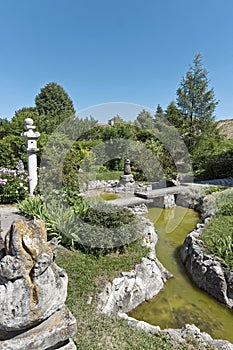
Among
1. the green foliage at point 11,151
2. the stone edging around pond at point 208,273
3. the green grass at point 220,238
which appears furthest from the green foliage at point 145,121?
the stone edging around pond at point 208,273

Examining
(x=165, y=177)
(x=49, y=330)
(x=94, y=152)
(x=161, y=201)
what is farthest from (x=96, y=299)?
(x=94, y=152)

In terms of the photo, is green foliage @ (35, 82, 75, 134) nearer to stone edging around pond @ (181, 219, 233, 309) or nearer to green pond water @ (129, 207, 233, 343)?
stone edging around pond @ (181, 219, 233, 309)

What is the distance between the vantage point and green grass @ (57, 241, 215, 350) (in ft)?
7.58

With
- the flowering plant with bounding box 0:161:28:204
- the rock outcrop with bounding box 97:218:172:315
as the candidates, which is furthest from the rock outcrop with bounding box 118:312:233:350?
the flowering plant with bounding box 0:161:28:204

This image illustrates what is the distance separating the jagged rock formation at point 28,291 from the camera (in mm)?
1429

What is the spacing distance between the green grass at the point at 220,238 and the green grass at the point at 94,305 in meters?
1.27

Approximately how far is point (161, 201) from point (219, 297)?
5502 mm

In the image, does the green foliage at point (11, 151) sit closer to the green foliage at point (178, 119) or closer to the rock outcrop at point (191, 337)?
the rock outcrop at point (191, 337)

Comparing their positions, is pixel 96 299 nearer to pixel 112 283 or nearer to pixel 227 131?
pixel 112 283

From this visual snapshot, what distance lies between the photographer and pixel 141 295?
3.85m

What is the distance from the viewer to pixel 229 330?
10.9 ft

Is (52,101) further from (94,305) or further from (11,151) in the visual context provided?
(94,305)

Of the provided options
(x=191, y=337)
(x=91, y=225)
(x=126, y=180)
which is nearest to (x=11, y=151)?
(x=126, y=180)

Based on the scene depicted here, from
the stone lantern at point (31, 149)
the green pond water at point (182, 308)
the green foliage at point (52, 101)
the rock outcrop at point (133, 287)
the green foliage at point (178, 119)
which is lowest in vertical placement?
the green pond water at point (182, 308)
